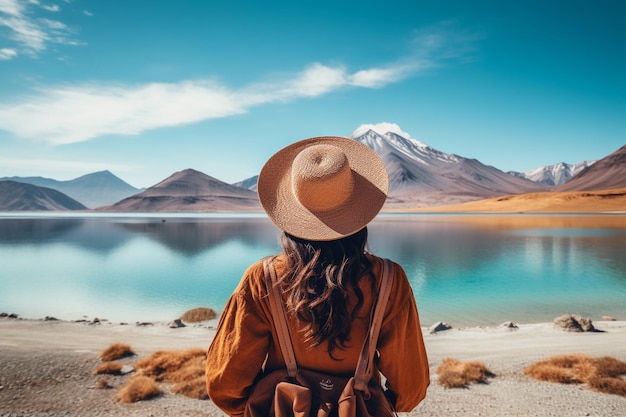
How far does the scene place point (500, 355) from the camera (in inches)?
241

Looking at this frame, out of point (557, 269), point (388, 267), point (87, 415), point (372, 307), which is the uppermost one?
point (388, 267)

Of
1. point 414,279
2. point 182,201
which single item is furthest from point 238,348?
point 182,201

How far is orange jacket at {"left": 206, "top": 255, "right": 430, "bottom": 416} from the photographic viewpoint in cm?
125

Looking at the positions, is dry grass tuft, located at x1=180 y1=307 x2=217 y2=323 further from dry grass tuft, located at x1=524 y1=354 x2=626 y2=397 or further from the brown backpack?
the brown backpack

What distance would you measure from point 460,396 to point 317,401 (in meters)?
3.96

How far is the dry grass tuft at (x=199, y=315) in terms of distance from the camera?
10655 mm

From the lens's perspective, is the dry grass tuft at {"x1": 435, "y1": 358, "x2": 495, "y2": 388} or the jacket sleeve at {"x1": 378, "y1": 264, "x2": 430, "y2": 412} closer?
the jacket sleeve at {"x1": 378, "y1": 264, "x2": 430, "y2": 412}

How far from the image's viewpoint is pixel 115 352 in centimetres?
611

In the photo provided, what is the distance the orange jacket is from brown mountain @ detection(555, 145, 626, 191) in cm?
18490

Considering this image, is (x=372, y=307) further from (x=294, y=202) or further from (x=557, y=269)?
(x=557, y=269)

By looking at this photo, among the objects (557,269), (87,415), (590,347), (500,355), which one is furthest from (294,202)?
(557,269)

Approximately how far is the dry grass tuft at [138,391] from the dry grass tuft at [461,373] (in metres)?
3.41

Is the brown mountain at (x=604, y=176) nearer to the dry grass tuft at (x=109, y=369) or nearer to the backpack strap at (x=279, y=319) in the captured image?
the dry grass tuft at (x=109, y=369)

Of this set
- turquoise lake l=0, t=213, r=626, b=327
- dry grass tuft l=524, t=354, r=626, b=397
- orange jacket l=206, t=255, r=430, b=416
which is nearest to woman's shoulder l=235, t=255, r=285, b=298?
orange jacket l=206, t=255, r=430, b=416
